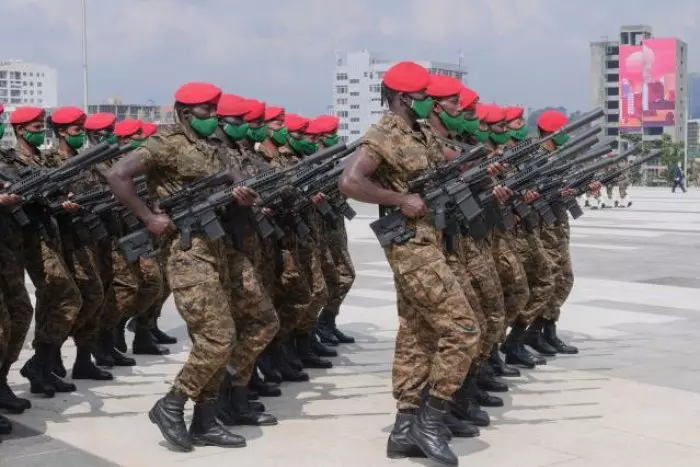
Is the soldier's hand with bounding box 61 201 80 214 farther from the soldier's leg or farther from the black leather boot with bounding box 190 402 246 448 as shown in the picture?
the black leather boot with bounding box 190 402 246 448

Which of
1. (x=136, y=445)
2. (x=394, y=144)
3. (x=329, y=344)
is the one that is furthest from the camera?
(x=329, y=344)

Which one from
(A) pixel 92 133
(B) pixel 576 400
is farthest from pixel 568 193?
(A) pixel 92 133

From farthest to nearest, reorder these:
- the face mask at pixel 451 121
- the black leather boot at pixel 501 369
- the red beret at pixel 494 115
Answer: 1. the red beret at pixel 494 115
2. the black leather boot at pixel 501 369
3. the face mask at pixel 451 121

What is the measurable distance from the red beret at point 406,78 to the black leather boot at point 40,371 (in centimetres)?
326

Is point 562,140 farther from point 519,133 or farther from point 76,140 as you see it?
point 76,140

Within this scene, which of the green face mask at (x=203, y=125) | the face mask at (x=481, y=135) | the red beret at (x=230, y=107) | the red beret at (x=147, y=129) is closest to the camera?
the green face mask at (x=203, y=125)

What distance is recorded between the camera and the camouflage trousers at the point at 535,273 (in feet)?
27.0

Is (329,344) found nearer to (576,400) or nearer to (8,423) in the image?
(576,400)

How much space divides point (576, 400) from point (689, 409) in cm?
71

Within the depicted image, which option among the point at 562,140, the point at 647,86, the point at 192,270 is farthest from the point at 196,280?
the point at 647,86

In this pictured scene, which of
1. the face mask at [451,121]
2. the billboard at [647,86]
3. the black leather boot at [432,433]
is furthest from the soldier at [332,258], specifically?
the billboard at [647,86]

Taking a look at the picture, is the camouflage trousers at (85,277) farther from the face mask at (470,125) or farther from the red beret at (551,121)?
the red beret at (551,121)

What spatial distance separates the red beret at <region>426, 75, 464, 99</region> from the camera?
613cm

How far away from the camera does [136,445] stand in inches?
236
